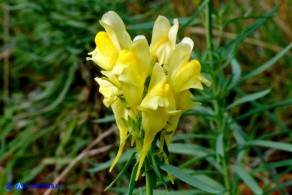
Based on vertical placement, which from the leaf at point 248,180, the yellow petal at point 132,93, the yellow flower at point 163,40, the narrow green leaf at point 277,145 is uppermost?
the yellow flower at point 163,40

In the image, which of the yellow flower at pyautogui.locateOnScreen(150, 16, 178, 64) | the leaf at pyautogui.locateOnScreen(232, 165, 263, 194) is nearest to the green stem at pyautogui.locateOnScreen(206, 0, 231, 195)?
the leaf at pyautogui.locateOnScreen(232, 165, 263, 194)

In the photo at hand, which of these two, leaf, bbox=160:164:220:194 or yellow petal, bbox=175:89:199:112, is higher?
yellow petal, bbox=175:89:199:112

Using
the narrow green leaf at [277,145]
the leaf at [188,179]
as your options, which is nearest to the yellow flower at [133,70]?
the leaf at [188,179]

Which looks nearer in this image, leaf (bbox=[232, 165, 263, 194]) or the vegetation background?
leaf (bbox=[232, 165, 263, 194])

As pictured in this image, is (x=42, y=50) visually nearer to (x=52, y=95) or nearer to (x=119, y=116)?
(x=52, y=95)

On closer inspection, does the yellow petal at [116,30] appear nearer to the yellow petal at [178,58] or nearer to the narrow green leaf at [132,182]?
the yellow petal at [178,58]

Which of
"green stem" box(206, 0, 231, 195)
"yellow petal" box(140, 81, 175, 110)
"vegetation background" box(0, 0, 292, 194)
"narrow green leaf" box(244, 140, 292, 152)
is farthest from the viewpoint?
"vegetation background" box(0, 0, 292, 194)

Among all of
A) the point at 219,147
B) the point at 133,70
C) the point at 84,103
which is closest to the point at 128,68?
the point at 133,70

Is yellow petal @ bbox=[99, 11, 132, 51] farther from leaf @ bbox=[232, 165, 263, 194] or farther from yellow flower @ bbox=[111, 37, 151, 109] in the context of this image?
leaf @ bbox=[232, 165, 263, 194]

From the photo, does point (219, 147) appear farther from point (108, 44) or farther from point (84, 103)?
point (84, 103)
